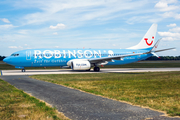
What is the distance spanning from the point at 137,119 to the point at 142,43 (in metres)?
40.1

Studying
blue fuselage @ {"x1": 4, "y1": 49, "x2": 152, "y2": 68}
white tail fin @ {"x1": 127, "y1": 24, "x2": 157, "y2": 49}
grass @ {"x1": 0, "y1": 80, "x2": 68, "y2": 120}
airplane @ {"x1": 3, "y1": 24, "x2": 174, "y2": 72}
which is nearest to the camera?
grass @ {"x1": 0, "y1": 80, "x2": 68, "y2": 120}

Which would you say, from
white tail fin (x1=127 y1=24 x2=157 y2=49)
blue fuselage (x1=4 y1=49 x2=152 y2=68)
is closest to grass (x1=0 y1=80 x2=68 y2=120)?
blue fuselage (x1=4 y1=49 x2=152 y2=68)

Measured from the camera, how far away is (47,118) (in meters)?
6.59

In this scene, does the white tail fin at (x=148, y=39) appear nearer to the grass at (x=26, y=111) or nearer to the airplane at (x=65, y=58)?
the airplane at (x=65, y=58)

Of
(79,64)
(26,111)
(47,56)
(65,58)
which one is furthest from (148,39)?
(26,111)

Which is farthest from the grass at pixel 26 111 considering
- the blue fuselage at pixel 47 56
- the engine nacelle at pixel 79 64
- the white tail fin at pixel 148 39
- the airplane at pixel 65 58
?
the white tail fin at pixel 148 39

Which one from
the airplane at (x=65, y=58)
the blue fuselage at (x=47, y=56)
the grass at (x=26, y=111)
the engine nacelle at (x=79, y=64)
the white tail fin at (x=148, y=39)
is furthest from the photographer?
the white tail fin at (x=148, y=39)

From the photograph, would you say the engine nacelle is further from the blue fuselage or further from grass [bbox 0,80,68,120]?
grass [bbox 0,80,68,120]

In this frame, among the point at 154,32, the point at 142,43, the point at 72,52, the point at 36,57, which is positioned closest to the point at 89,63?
the point at 72,52

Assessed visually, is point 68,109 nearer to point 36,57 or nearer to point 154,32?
point 36,57

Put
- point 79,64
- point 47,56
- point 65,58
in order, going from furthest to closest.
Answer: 1. point 65,58
2. point 47,56
3. point 79,64

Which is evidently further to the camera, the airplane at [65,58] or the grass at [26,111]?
the airplane at [65,58]

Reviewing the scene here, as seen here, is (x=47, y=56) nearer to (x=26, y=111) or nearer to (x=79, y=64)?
(x=79, y=64)

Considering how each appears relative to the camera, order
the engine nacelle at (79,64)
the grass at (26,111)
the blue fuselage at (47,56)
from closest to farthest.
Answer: the grass at (26,111) → the blue fuselage at (47,56) → the engine nacelle at (79,64)
